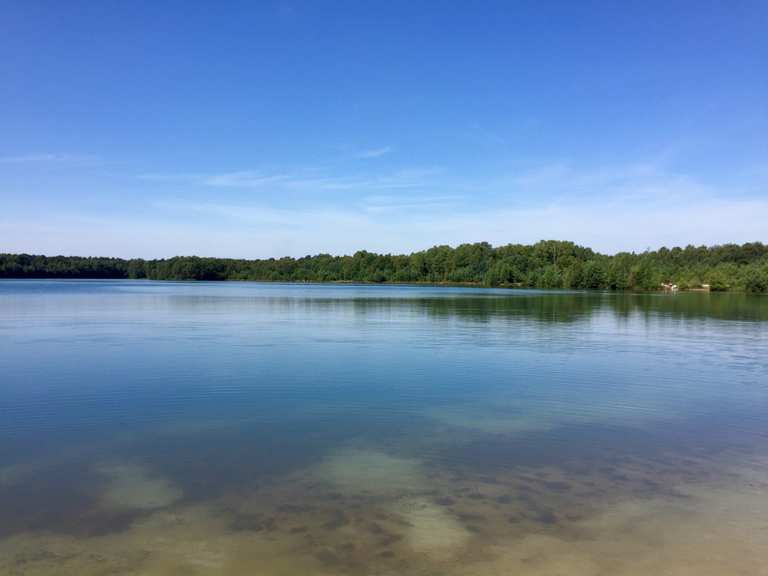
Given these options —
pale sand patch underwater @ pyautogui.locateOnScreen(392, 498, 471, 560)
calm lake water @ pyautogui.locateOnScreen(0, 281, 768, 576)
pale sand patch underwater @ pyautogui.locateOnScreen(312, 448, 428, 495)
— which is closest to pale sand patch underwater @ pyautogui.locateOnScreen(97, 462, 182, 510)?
calm lake water @ pyautogui.locateOnScreen(0, 281, 768, 576)

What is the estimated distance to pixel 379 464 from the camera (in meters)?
8.48

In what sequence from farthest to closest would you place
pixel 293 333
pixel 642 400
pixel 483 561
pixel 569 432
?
pixel 293 333 < pixel 642 400 < pixel 569 432 < pixel 483 561

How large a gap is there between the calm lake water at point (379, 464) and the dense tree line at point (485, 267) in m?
91.9

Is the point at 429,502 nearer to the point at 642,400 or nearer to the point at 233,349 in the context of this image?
the point at 642,400

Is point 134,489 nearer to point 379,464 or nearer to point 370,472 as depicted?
point 370,472

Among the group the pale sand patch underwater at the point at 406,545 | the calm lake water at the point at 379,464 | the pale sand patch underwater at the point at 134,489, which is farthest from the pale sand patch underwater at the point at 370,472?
the pale sand patch underwater at the point at 134,489

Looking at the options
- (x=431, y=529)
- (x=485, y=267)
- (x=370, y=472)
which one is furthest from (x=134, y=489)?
(x=485, y=267)

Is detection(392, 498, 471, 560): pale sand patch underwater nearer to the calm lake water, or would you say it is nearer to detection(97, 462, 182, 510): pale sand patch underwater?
the calm lake water

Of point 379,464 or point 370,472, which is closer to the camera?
point 370,472

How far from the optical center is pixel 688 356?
20.2 meters

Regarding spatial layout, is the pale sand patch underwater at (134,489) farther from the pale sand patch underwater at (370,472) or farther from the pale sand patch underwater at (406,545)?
the pale sand patch underwater at (370,472)

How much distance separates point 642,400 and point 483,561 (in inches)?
356

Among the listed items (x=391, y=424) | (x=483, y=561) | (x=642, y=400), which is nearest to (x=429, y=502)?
(x=483, y=561)

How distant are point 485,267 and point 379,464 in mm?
135563
